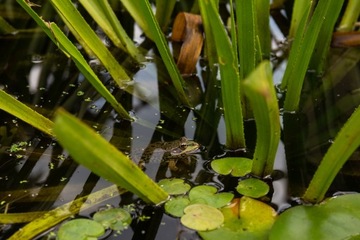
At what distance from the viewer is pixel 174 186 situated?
114cm

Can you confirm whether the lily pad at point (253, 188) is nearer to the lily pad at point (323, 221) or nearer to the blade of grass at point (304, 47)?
the lily pad at point (323, 221)

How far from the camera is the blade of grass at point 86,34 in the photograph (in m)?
1.22

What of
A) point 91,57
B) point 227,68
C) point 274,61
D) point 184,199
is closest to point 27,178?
point 184,199

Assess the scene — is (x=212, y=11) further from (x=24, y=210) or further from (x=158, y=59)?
(x=158, y=59)

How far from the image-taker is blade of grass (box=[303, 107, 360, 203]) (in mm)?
900

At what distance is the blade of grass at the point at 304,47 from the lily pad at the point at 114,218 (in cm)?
53

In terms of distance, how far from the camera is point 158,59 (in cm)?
175

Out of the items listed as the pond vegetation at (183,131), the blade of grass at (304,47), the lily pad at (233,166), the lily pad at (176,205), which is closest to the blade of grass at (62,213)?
the pond vegetation at (183,131)

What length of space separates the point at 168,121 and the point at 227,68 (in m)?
0.43

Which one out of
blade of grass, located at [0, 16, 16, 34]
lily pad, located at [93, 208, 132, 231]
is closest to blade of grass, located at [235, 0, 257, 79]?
lily pad, located at [93, 208, 132, 231]

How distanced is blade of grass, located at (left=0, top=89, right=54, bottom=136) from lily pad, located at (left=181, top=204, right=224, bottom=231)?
422mm

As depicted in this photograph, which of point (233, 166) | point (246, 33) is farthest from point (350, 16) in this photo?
point (233, 166)

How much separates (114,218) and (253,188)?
299mm

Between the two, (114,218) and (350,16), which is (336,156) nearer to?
(114,218)
